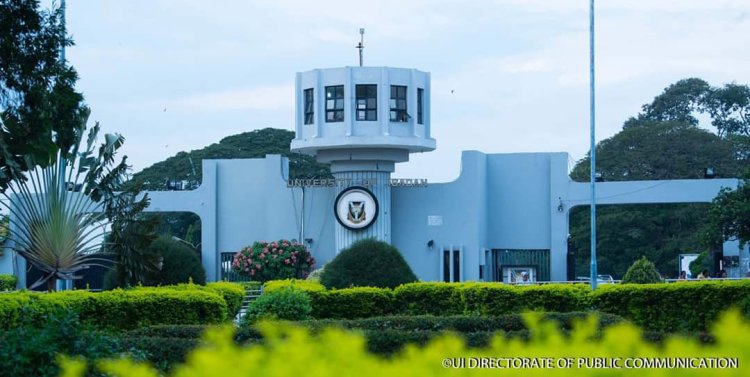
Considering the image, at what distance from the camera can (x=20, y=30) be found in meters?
18.0

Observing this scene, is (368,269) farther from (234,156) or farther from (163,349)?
(234,156)

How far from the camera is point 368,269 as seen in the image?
24.8m

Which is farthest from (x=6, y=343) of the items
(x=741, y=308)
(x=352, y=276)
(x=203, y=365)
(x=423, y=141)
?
(x=423, y=141)

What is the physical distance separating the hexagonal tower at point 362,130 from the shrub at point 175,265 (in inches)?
427

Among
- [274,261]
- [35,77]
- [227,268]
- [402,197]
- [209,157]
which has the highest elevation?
[209,157]

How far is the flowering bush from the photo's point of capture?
38469 mm

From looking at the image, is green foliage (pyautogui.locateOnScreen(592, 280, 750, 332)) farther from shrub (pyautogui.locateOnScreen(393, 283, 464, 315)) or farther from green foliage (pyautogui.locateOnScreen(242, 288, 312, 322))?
green foliage (pyautogui.locateOnScreen(242, 288, 312, 322))

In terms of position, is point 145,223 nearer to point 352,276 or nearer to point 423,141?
point 352,276

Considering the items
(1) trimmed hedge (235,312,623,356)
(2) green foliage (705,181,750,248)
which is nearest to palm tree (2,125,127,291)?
(1) trimmed hedge (235,312,623,356)

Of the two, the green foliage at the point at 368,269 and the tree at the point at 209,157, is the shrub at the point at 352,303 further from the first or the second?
the tree at the point at 209,157

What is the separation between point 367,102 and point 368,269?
47.1ft

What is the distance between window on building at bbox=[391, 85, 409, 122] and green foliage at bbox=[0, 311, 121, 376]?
27.5 m

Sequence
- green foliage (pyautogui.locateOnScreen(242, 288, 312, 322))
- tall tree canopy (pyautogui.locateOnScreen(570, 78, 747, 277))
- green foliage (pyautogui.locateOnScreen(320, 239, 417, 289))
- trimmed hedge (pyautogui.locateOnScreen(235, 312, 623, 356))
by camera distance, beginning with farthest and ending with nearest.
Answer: tall tree canopy (pyautogui.locateOnScreen(570, 78, 747, 277))
green foliage (pyautogui.locateOnScreen(320, 239, 417, 289))
green foliage (pyautogui.locateOnScreen(242, 288, 312, 322))
trimmed hedge (pyautogui.locateOnScreen(235, 312, 623, 356))

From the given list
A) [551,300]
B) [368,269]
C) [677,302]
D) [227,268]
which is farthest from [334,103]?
[677,302]
